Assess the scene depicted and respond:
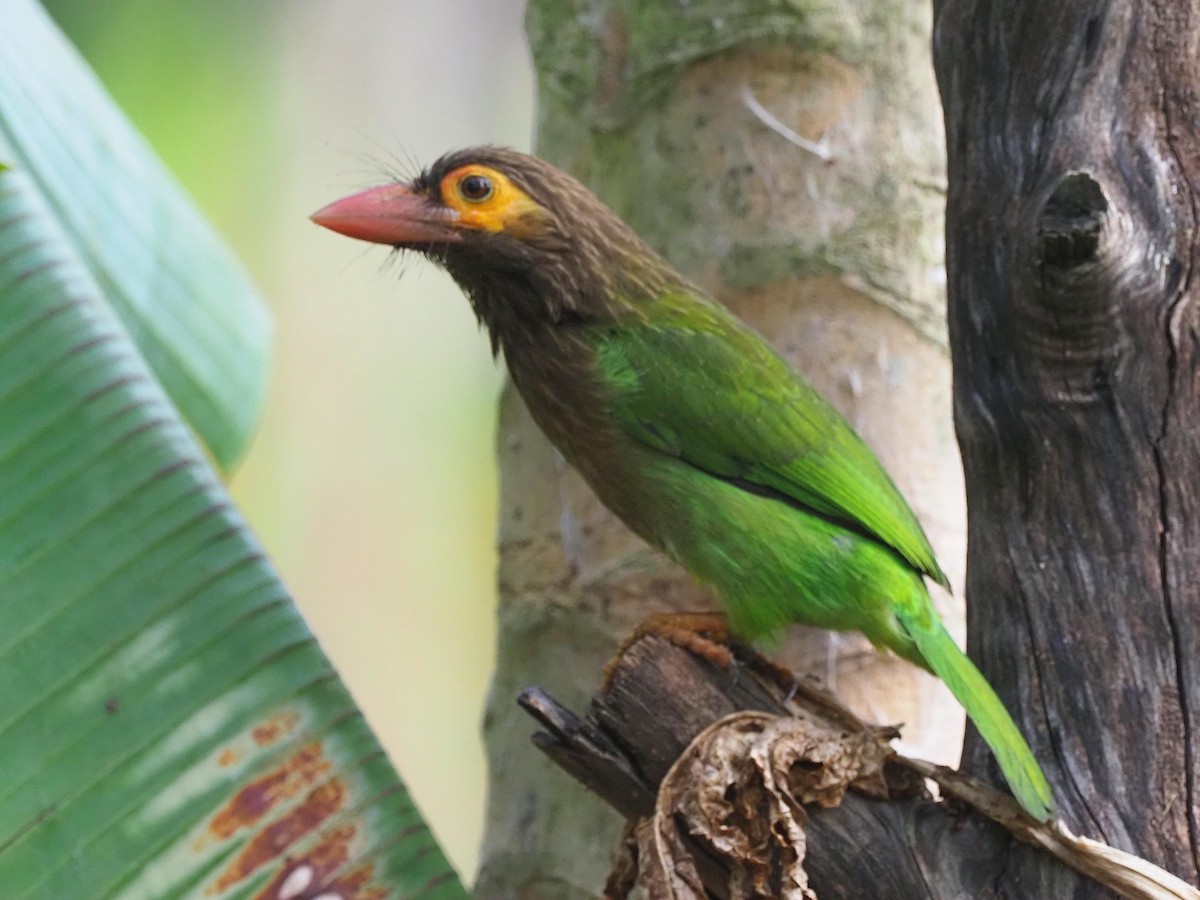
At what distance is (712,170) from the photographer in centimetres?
290

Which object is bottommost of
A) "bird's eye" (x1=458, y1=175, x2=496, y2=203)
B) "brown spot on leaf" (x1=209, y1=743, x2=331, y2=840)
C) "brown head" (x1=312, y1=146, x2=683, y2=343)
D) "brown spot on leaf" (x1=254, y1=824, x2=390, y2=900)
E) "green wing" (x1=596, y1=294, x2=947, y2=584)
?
"brown spot on leaf" (x1=254, y1=824, x2=390, y2=900)

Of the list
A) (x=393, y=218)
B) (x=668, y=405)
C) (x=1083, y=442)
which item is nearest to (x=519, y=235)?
(x=393, y=218)

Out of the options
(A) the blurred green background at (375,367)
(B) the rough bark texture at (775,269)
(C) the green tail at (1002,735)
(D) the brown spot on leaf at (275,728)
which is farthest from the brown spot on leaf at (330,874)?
(A) the blurred green background at (375,367)

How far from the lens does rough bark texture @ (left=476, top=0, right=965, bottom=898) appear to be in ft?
9.33

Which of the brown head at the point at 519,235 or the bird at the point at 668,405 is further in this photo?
the brown head at the point at 519,235

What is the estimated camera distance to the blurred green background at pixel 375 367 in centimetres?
786

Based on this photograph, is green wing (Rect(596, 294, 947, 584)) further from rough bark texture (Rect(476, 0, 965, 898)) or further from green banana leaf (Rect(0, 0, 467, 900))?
green banana leaf (Rect(0, 0, 467, 900))

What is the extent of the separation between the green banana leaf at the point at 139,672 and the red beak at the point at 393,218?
1.61 ft

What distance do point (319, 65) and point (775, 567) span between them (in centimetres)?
643

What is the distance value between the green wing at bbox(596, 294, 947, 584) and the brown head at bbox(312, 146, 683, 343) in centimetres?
9

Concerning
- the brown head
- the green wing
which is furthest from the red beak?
the green wing

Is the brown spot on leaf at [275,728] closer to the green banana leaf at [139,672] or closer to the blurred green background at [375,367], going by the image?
the green banana leaf at [139,672]

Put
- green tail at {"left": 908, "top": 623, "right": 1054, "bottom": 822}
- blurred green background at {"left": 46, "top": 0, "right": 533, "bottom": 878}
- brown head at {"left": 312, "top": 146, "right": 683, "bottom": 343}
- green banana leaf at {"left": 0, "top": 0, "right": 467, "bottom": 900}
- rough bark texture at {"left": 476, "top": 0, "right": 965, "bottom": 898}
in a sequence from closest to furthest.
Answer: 1. green tail at {"left": 908, "top": 623, "right": 1054, "bottom": 822}
2. green banana leaf at {"left": 0, "top": 0, "right": 467, "bottom": 900}
3. brown head at {"left": 312, "top": 146, "right": 683, "bottom": 343}
4. rough bark texture at {"left": 476, "top": 0, "right": 965, "bottom": 898}
5. blurred green background at {"left": 46, "top": 0, "right": 533, "bottom": 878}

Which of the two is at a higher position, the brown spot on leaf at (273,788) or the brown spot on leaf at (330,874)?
the brown spot on leaf at (273,788)
